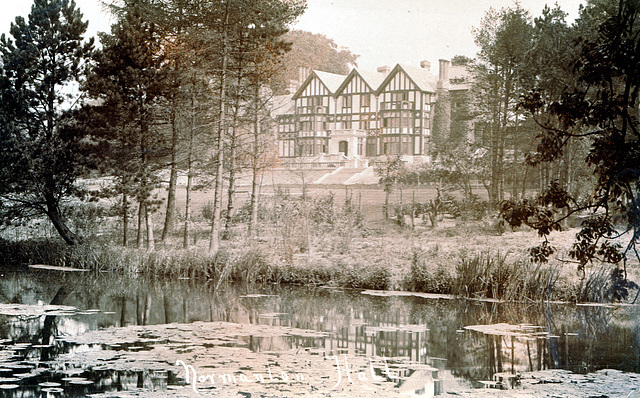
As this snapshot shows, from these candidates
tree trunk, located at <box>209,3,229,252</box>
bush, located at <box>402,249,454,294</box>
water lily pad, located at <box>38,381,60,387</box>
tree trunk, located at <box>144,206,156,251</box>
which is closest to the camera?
water lily pad, located at <box>38,381,60,387</box>

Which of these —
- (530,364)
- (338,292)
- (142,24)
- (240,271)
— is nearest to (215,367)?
(530,364)

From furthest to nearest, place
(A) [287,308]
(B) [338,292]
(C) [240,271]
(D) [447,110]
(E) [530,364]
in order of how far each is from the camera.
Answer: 1. (D) [447,110]
2. (C) [240,271]
3. (B) [338,292]
4. (A) [287,308]
5. (E) [530,364]

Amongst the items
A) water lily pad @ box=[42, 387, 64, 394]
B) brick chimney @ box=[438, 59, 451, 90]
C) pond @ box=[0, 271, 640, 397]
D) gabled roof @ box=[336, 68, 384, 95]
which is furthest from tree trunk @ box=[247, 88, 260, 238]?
water lily pad @ box=[42, 387, 64, 394]

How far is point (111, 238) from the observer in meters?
13.1

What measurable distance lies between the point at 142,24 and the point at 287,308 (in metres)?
6.92

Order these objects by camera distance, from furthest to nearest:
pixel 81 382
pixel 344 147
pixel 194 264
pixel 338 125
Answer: pixel 338 125
pixel 344 147
pixel 194 264
pixel 81 382

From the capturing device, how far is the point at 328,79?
42.5 ft

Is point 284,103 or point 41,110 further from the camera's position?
point 284,103

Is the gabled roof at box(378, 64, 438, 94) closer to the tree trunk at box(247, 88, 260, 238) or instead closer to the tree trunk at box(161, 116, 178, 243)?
the tree trunk at box(247, 88, 260, 238)

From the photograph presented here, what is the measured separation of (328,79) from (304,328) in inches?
265

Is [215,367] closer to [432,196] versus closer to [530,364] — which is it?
[530,364]

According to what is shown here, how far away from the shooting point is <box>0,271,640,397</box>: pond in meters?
5.35

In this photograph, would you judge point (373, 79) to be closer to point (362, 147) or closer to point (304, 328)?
point (362, 147)

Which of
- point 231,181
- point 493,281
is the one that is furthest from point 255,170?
point 493,281
